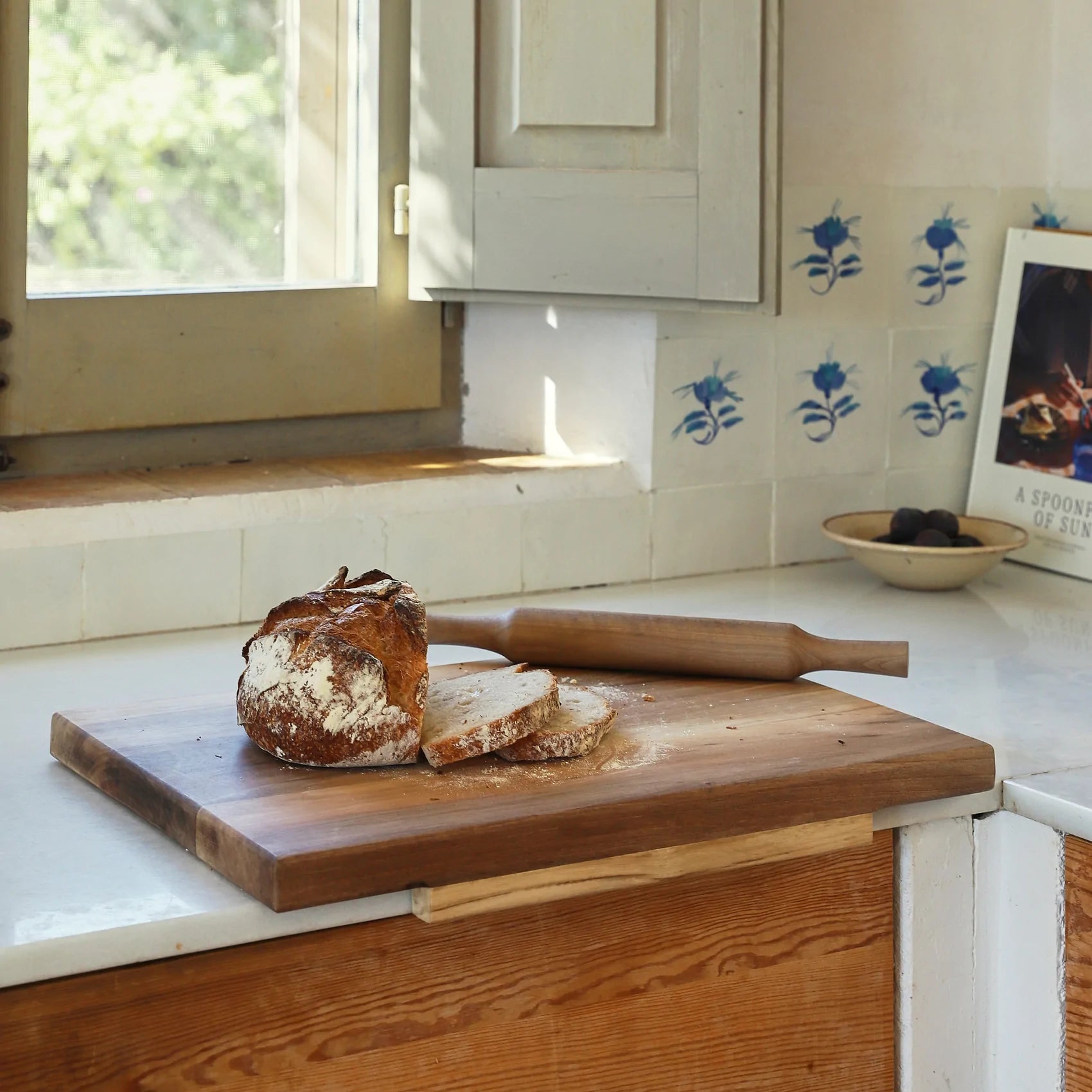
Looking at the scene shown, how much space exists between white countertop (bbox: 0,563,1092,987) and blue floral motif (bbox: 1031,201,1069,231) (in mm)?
470

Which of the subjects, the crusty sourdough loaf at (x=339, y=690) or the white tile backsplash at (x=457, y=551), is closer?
the crusty sourdough loaf at (x=339, y=690)

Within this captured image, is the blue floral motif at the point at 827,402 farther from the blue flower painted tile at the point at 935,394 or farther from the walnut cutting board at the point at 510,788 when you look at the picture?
the walnut cutting board at the point at 510,788

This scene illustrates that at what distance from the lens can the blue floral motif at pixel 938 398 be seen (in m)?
2.02

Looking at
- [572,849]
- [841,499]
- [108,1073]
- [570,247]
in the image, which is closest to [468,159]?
[570,247]

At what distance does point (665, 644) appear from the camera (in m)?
1.28

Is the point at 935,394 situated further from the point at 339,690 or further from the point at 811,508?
the point at 339,690

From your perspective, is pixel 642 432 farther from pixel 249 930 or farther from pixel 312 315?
pixel 249 930

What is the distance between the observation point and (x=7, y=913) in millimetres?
892

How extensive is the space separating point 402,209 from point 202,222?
24 cm

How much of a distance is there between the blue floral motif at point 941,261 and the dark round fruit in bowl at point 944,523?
1.06 feet

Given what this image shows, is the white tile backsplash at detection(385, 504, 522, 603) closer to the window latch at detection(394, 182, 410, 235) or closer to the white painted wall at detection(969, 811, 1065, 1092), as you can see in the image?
the window latch at detection(394, 182, 410, 235)

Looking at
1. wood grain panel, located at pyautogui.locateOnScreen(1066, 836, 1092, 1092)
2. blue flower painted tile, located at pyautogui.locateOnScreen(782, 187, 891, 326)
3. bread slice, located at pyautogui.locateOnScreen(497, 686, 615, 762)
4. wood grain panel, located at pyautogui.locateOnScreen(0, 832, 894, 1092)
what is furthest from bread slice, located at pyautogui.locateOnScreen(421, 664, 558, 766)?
blue flower painted tile, located at pyautogui.locateOnScreen(782, 187, 891, 326)

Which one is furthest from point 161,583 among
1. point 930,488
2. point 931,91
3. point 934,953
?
point 931,91

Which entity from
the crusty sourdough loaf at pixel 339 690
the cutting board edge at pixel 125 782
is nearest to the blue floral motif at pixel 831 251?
the crusty sourdough loaf at pixel 339 690
